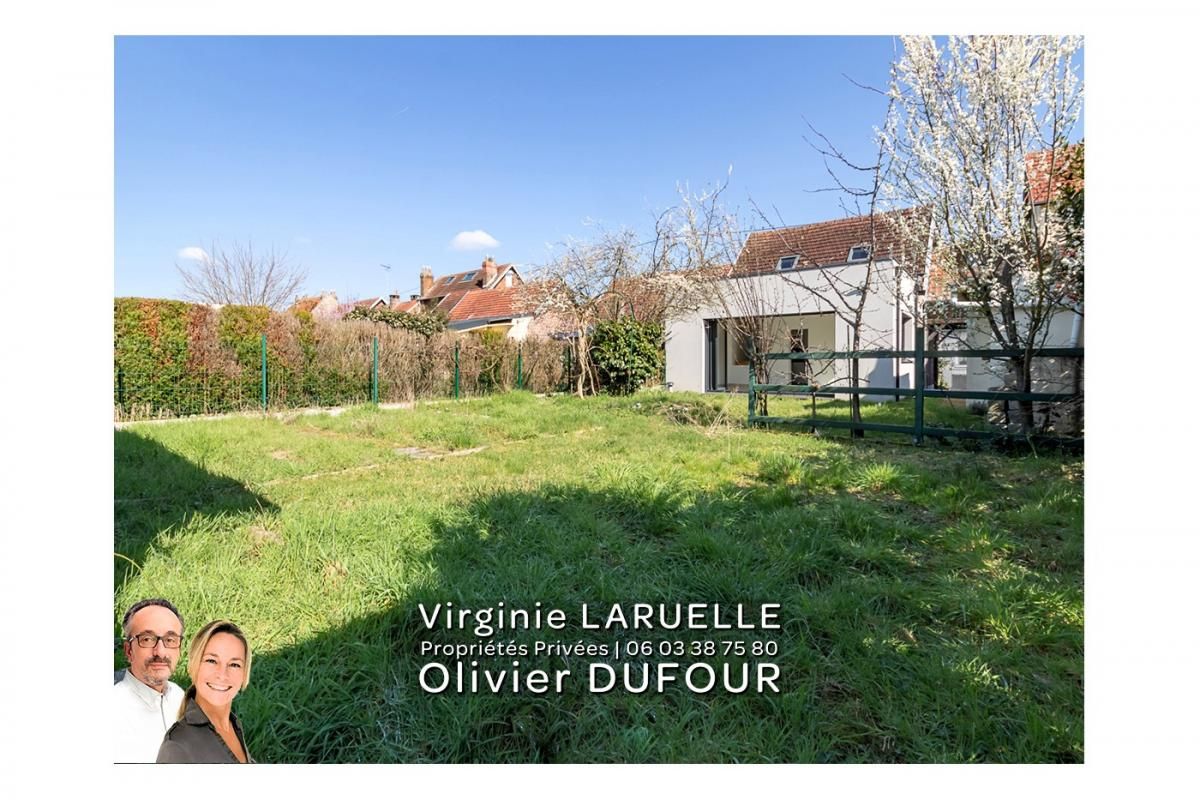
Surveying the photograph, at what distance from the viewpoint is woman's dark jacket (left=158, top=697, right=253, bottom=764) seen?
4.12ft

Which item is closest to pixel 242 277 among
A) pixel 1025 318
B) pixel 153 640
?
pixel 153 640

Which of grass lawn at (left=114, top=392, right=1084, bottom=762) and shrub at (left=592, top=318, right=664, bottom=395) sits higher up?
shrub at (left=592, top=318, right=664, bottom=395)

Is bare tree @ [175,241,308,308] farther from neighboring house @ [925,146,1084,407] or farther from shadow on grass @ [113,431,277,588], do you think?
neighboring house @ [925,146,1084,407]

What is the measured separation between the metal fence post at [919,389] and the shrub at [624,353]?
445cm

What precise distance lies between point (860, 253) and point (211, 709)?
5384 millimetres

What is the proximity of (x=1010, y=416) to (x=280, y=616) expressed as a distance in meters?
5.04

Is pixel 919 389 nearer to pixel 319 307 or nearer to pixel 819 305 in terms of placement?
pixel 819 305

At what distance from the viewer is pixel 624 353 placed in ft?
29.8

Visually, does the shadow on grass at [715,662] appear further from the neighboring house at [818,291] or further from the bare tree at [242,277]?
the neighboring house at [818,291]

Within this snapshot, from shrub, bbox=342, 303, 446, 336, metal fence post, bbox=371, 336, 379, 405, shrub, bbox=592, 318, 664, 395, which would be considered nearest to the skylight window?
shrub, bbox=592, 318, 664, 395

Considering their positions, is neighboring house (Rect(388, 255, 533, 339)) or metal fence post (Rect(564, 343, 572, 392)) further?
metal fence post (Rect(564, 343, 572, 392))
